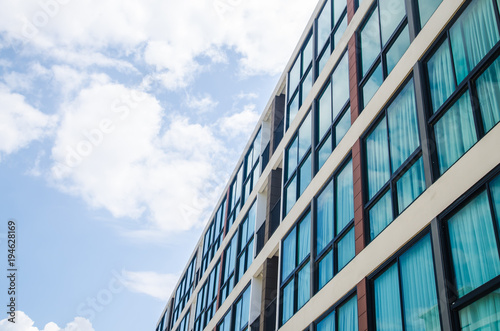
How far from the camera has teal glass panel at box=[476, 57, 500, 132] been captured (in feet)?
30.2

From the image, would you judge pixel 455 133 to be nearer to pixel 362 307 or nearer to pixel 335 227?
pixel 362 307

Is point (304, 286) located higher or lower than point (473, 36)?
lower

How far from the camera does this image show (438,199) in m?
9.93

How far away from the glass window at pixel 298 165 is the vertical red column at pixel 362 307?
20.0 feet

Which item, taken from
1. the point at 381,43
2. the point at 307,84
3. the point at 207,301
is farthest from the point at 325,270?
the point at 207,301

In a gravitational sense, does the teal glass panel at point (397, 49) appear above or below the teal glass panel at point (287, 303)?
above

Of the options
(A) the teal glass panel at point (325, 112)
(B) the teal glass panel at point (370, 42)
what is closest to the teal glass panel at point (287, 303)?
(A) the teal glass panel at point (325, 112)

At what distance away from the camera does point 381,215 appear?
1217 cm

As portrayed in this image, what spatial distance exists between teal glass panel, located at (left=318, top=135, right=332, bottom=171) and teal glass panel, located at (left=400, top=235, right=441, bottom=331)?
20.5 feet

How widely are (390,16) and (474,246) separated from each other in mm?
7533

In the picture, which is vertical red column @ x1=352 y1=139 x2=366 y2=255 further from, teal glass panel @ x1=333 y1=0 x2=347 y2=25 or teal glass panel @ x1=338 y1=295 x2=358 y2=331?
teal glass panel @ x1=333 y1=0 x2=347 y2=25

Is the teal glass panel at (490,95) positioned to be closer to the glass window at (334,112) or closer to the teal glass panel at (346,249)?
the teal glass panel at (346,249)

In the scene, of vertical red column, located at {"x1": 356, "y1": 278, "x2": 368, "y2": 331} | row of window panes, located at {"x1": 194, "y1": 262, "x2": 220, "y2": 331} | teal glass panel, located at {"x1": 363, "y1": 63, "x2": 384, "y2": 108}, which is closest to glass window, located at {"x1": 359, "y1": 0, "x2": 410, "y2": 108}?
teal glass panel, located at {"x1": 363, "y1": 63, "x2": 384, "y2": 108}

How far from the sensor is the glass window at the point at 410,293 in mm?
9575
